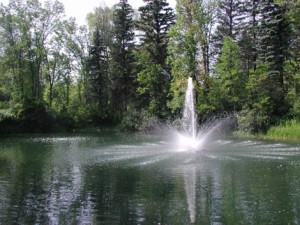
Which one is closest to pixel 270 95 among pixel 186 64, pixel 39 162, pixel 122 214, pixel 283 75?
pixel 283 75

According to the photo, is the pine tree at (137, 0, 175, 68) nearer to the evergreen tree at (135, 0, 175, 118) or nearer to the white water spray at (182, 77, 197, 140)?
the evergreen tree at (135, 0, 175, 118)

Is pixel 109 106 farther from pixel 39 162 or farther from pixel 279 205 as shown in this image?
pixel 279 205

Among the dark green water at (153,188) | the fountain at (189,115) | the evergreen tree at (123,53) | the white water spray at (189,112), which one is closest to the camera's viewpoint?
the dark green water at (153,188)

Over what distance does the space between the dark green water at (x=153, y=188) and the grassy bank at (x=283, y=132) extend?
774cm

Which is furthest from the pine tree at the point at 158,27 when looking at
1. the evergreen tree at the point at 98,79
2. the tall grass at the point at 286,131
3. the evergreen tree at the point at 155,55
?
the tall grass at the point at 286,131

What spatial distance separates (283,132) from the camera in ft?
97.3

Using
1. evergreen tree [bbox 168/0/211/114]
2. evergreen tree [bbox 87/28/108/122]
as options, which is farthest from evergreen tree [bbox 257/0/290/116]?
evergreen tree [bbox 87/28/108/122]

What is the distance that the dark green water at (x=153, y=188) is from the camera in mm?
9828

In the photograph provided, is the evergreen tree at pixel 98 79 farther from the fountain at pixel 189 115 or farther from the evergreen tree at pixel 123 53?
the fountain at pixel 189 115

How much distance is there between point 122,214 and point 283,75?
29908mm

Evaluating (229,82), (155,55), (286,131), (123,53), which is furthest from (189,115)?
(123,53)

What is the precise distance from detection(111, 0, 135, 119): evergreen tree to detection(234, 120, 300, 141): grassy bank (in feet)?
72.7

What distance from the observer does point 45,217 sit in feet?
32.3

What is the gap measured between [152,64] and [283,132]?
19.0m
